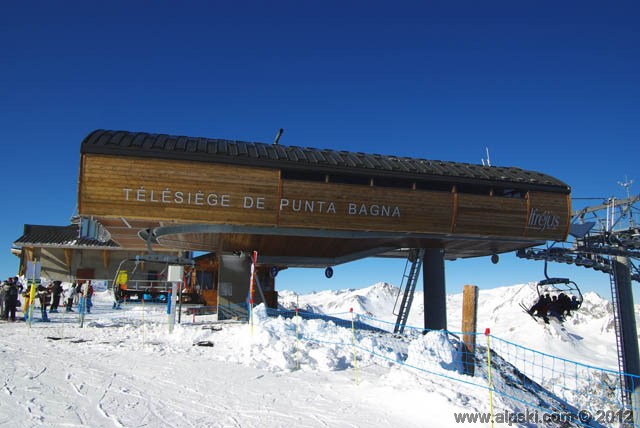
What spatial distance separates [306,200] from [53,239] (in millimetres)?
29367

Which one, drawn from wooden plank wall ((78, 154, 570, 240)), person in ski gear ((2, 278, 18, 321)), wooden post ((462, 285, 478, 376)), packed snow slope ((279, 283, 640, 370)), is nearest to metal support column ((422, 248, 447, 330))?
wooden plank wall ((78, 154, 570, 240))

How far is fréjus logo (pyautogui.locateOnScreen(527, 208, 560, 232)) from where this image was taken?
73.0ft

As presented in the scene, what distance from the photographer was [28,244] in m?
37.2

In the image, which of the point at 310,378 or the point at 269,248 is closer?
the point at 310,378

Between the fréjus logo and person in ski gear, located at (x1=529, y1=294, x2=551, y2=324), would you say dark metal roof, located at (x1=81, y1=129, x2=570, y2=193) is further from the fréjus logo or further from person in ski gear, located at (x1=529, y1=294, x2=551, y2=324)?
person in ski gear, located at (x1=529, y1=294, x2=551, y2=324)

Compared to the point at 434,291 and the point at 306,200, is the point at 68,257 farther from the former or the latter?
the point at 434,291

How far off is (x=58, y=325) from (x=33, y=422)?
503 inches

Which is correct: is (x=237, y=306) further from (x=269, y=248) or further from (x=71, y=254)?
(x=71, y=254)

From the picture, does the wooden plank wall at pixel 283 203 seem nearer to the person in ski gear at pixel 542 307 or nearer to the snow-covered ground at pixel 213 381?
the person in ski gear at pixel 542 307

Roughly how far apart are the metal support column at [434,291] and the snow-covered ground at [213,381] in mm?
7540

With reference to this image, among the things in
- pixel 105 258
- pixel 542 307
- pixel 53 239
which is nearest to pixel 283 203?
pixel 542 307

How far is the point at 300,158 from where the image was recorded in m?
19.5

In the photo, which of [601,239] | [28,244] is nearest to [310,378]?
[601,239]

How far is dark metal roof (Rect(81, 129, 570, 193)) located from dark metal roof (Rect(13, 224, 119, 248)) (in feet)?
75.3
